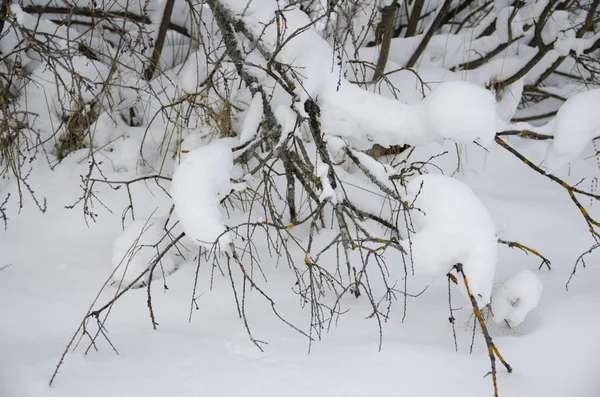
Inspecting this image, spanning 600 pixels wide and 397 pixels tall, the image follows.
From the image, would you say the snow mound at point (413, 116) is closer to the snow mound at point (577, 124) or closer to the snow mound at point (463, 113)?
the snow mound at point (463, 113)

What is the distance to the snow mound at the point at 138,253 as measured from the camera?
240 cm

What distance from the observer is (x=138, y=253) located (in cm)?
244

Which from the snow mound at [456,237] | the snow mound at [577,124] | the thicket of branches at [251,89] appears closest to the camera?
the snow mound at [456,237]

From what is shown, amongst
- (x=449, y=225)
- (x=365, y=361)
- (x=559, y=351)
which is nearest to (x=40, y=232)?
(x=365, y=361)

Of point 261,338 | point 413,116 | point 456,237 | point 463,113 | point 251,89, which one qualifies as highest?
point 251,89

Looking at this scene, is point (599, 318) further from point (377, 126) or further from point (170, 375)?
point (170, 375)

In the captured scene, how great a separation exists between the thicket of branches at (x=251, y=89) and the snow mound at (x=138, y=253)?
83 mm

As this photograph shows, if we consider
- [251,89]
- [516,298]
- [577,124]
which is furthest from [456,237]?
[251,89]

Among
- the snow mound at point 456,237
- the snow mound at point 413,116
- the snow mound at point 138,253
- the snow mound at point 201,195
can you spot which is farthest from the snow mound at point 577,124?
the snow mound at point 138,253

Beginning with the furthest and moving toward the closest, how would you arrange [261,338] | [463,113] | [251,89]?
[251,89], [261,338], [463,113]

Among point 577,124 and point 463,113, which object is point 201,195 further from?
point 577,124

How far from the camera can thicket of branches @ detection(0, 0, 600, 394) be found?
7.73 feet

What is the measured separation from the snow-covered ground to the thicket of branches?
0.21 meters

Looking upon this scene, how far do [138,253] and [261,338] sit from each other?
0.84 metres
